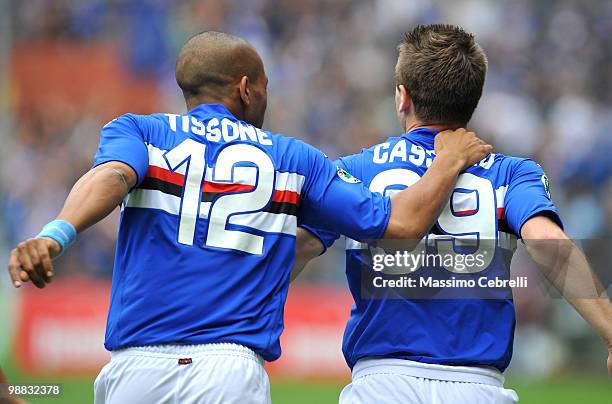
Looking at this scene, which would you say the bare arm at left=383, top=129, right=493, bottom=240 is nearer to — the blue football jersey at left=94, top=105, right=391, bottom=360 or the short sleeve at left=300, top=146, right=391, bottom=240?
the short sleeve at left=300, top=146, right=391, bottom=240

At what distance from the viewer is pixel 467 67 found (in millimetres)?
4316

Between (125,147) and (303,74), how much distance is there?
12.5 m

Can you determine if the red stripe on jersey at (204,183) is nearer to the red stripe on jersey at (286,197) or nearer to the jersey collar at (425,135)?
the red stripe on jersey at (286,197)

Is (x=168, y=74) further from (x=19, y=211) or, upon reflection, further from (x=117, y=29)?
(x=19, y=211)

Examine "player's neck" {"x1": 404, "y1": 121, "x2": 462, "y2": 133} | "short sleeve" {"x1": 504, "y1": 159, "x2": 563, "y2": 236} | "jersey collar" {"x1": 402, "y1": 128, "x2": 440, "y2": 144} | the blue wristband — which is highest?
"player's neck" {"x1": 404, "y1": 121, "x2": 462, "y2": 133}

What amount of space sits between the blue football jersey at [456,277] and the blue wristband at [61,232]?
1251 mm

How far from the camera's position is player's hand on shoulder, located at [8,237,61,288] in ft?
11.0

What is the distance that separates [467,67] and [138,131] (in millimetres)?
1348

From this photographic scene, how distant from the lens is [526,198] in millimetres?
4141

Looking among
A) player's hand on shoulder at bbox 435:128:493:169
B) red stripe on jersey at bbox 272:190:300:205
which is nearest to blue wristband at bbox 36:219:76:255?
red stripe on jersey at bbox 272:190:300:205

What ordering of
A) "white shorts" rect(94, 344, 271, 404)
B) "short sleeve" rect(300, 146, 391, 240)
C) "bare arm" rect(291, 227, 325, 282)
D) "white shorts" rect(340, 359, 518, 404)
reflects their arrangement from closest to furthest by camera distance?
"white shorts" rect(94, 344, 271, 404) → "white shorts" rect(340, 359, 518, 404) → "short sleeve" rect(300, 146, 391, 240) → "bare arm" rect(291, 227, 325, 282)

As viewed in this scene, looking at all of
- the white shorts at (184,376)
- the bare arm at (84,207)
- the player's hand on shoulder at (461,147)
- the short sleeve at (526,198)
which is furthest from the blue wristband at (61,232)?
the short sleeve at (526,198)

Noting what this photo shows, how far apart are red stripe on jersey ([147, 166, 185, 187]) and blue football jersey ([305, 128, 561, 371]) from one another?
844 mm

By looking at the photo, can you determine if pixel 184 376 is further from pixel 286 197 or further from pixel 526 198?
pixel 526 198
